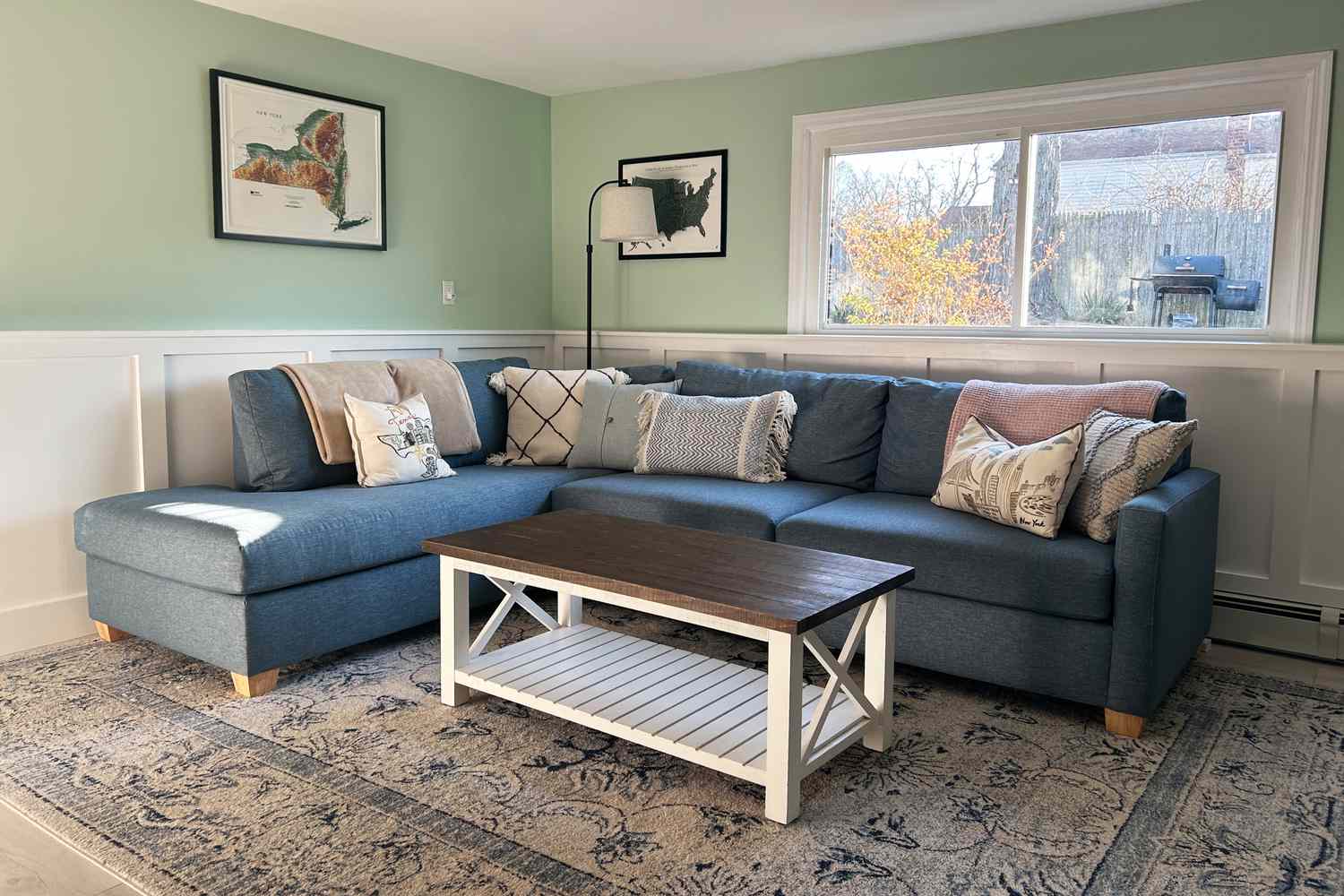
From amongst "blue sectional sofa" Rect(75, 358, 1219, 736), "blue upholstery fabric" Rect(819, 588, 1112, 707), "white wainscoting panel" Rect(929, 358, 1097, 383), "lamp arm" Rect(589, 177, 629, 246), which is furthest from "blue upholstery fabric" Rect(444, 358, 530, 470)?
"blue upholstery fabric" Rect(819, 588, 1112, 707)

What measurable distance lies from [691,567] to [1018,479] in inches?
43.2

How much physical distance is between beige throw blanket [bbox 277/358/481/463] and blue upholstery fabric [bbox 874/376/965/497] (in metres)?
1.62

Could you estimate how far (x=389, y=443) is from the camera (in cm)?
347

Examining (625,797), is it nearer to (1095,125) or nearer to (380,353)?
(380,353)

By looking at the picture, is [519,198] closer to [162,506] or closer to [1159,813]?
[162,506]

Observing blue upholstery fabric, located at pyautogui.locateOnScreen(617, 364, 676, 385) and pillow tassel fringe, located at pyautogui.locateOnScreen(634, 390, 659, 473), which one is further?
blue upholstery fabric, located at pyautogui.locateOnScreen(617, 364, 676, 385)

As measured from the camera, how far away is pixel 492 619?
2.81 meters

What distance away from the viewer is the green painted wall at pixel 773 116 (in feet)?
10.8

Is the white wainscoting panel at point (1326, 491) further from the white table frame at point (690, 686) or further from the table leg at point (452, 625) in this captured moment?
the table leg at point (452, 625)

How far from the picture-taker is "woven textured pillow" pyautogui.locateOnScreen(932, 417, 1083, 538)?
2.82m

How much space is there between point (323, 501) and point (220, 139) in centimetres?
151

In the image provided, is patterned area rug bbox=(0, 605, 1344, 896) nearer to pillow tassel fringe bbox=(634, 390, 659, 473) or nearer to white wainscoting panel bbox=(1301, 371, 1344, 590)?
white wainscoting panel bbox=(1301, 371, 1344, 590)

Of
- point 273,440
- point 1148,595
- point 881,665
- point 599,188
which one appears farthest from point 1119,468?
point 599,188

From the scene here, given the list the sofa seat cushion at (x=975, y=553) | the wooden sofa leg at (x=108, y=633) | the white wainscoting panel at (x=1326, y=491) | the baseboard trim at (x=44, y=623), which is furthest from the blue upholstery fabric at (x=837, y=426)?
the baseboard trim at (x=44, y=623)
